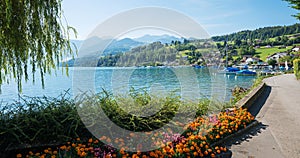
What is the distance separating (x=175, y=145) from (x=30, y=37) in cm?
292

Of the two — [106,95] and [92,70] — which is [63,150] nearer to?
[106,95]

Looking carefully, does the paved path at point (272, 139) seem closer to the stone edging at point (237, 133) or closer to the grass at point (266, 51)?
the stone edging at point (237, 133)

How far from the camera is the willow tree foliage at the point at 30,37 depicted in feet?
11.0

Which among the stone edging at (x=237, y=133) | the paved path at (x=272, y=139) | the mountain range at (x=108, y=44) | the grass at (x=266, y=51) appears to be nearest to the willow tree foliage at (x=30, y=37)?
the mountain range at (x=108, y=44)

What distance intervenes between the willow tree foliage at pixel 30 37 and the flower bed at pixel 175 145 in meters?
1.33

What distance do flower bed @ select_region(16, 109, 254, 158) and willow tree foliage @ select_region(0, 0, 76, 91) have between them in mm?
1332

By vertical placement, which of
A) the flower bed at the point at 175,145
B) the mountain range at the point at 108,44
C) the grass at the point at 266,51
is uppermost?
the grass at the point at 266,51

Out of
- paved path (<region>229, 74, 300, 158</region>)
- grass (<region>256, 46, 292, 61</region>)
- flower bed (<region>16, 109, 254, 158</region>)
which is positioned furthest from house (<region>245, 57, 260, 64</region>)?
flower bed (<region>16, 109, 254, 158</region>)

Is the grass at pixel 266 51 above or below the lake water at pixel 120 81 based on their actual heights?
above

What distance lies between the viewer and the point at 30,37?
3.59m

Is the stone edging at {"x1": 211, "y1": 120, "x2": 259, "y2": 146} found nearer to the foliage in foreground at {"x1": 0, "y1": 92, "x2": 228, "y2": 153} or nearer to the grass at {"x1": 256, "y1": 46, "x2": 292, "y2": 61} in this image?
the foliage in foreground at {"x1": 0, "y1": 92, "x2": 228, "y2": 153}

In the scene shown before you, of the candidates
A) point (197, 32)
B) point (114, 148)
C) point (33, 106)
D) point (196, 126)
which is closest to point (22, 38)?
point (33, 106)

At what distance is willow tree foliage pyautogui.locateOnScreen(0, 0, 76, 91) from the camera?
3365 millimetres

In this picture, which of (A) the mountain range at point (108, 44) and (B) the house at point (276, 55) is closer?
(A) the mountain range at point (108, 44)
